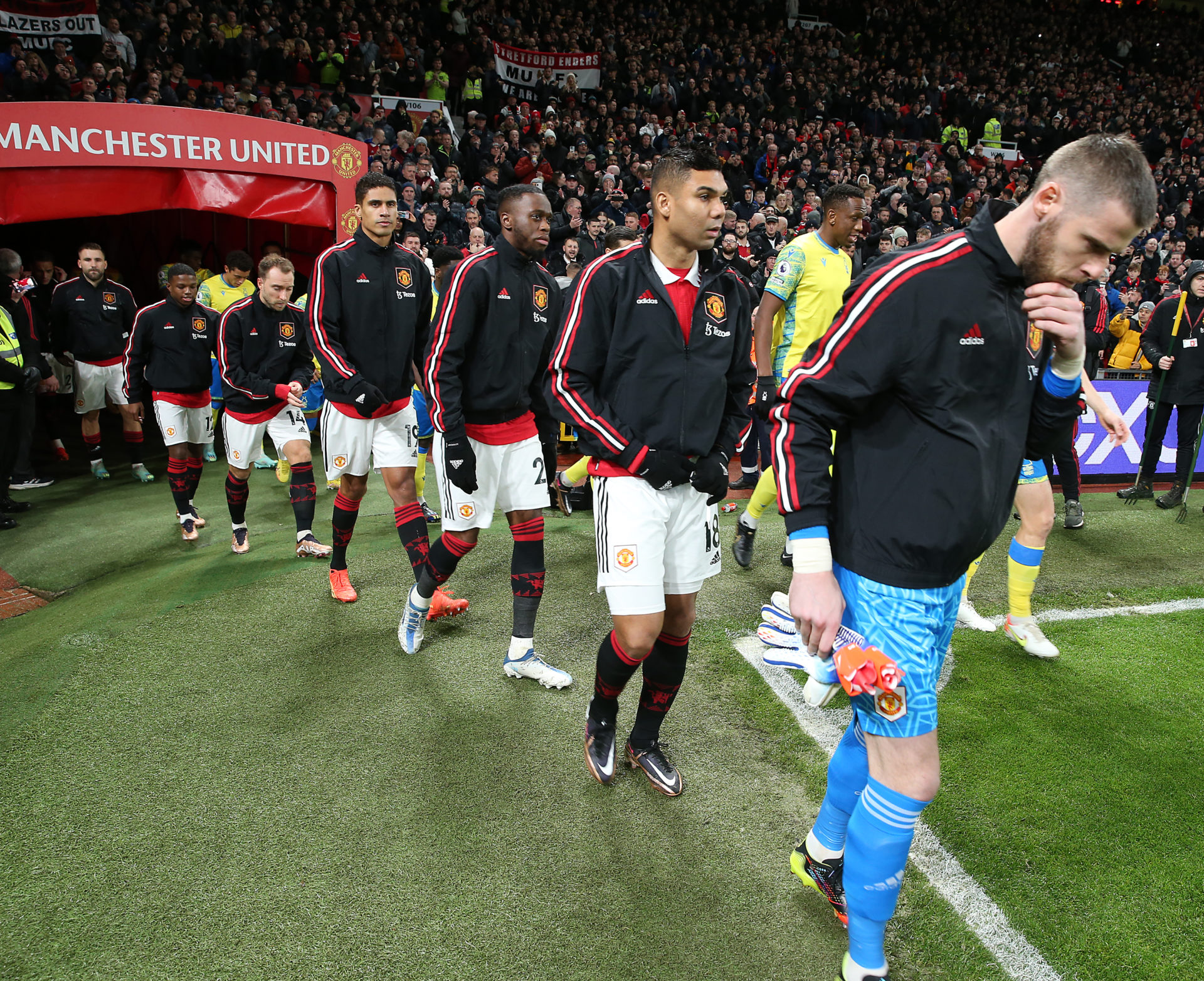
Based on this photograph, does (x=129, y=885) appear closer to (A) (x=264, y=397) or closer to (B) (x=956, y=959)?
(B) (x=956, y=959)

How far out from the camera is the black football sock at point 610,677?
2.99 meters

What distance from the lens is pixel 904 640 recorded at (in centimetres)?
203

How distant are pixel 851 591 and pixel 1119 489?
8035 millimetres

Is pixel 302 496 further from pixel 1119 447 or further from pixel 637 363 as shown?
pixel 1119 447

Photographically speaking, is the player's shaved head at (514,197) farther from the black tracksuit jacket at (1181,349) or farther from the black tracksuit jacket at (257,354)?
the black tracksuit jacket at (1181,349)

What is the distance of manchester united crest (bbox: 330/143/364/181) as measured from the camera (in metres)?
9.22

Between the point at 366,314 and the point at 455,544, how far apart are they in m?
1.56

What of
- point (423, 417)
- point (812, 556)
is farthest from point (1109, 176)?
point (423, 417)

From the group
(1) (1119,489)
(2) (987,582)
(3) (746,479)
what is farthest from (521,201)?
(1) (1119,489)

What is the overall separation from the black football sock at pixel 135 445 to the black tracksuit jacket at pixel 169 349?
84.8 inches

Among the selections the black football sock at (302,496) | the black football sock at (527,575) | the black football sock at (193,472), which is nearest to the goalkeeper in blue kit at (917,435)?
the black football sock at (527,575)

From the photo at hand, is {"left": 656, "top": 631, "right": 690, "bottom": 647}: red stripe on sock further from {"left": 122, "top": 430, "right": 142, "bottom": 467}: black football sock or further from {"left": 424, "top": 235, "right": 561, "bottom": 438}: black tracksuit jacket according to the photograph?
{"left": 122, "top": 430, "right": 142, "bottom": 467}: black football sock

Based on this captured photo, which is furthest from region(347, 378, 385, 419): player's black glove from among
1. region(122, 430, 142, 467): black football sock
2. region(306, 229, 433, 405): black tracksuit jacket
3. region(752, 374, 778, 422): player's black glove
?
region(122, 430, 142, 467): black football sock

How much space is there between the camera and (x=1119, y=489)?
27.7ft
